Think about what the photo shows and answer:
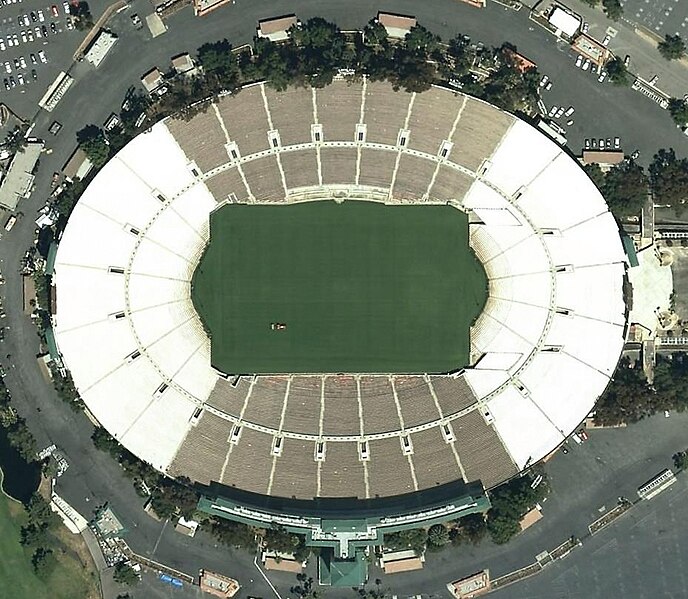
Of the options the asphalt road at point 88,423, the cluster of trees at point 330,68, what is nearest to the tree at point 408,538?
the asphalt road at point 88,423

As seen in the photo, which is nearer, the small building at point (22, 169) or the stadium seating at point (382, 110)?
the stadium seating at point (382, 110)

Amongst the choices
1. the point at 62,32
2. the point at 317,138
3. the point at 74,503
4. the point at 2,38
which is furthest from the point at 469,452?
the point at 2,38

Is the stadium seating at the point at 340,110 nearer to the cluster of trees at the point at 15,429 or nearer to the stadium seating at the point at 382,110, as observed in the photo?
the stadium seating at the point at 382,110

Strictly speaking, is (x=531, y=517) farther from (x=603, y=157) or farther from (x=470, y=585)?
(x=603, y=157)

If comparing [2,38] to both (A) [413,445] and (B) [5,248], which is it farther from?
(A) [413,445]

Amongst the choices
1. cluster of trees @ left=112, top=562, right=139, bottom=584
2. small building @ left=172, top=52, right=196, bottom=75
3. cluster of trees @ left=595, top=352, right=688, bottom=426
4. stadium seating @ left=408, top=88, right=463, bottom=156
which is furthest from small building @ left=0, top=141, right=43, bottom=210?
cluster of trees @ left=595, top=352, right=688, bottom=426

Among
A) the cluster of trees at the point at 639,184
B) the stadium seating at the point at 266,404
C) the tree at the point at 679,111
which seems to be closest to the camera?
the stadium seating at the point at 266,404

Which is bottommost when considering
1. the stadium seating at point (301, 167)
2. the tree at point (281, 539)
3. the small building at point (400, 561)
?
the small building at point (400, 561)
